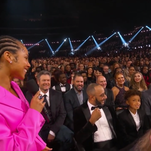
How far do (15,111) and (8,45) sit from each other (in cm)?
33

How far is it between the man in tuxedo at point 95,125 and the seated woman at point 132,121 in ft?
0.37

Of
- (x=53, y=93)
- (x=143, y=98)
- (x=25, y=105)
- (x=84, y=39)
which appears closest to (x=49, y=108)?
(x=53, y=93)

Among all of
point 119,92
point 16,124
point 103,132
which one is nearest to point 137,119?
point 103,132

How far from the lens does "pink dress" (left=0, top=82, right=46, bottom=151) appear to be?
79cm

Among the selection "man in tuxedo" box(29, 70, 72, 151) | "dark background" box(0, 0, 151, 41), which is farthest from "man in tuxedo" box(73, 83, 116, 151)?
"dark background" box(0, 0, 151, 41)

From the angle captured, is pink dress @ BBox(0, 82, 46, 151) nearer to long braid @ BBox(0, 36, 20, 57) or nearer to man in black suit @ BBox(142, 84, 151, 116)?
long braid @ BBox(0, 36, 20, 57)

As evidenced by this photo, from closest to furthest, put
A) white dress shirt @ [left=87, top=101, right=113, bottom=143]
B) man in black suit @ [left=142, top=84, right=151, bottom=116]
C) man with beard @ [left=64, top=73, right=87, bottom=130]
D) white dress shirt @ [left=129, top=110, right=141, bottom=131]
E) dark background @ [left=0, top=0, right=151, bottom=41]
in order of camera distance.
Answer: white dress shirt @ [left=87, top=101, right=113, bottom=143] → white dress shirt @ [left=129, top=110, right=141, bottom=131] → man in black suit @ [left=142, top=84, right=151, bottom=116] → man with beard @ [left=64, top=73, right=87, bottom=130] → dark background @ [left=0, top=0, right=151, bottom=41]

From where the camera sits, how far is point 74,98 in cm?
353

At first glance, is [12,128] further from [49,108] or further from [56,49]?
[56,49]

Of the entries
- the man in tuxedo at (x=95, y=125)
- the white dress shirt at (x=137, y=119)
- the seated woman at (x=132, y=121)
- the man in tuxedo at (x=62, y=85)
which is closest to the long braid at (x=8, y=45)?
the man in tuxedo at (x=95, y=125)

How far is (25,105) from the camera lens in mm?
977

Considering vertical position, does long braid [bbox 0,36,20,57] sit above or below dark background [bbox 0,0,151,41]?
below

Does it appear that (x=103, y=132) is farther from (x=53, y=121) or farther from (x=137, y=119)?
(x=53, y=121)

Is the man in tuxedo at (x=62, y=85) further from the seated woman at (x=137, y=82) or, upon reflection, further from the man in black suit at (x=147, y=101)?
the man in black suit at (x=147, y=101)
